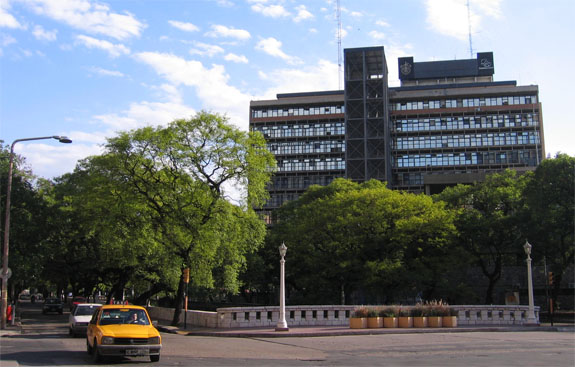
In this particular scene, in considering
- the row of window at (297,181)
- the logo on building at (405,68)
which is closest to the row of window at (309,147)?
the row of window at (297,181)

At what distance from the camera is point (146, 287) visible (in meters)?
53.3

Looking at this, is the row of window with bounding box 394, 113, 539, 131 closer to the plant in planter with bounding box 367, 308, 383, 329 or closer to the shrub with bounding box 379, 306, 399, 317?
the shrub with bounding box 379, 306, 399, 317

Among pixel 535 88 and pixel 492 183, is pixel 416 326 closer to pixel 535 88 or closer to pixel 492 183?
pixel 492 183

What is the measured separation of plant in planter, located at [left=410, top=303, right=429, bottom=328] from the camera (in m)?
30.9

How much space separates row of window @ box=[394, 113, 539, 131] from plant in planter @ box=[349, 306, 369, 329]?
82.1 metres

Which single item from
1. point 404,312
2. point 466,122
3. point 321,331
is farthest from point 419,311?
point 466,122

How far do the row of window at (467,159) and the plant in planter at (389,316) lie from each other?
258 feet

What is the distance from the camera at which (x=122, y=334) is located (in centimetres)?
1502

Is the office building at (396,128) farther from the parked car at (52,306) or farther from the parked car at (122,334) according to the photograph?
the parked car at (122,334)

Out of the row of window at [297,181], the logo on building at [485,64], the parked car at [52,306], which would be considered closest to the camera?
the parked car at [52,306]

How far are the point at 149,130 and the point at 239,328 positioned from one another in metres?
13.2

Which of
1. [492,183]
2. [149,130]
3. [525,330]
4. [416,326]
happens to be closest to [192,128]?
[149,130]

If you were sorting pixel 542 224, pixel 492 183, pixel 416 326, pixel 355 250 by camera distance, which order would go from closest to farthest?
pixel 416 326 < pixel 542 224 < pixel 355 250 < pixel 492 183

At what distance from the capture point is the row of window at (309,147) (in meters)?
109
